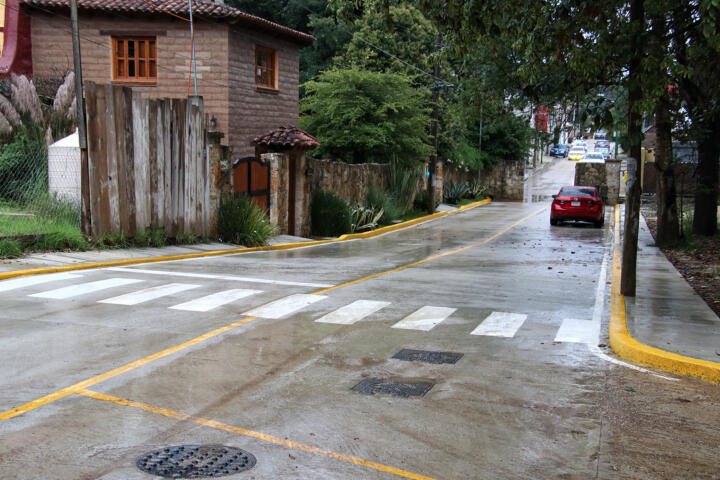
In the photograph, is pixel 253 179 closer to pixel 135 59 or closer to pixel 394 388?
pixel 135 59

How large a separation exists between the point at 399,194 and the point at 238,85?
10333 mm

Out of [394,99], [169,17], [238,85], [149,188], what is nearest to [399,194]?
[394,99]

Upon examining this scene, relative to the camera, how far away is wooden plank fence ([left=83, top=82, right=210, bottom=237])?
15.3 metres

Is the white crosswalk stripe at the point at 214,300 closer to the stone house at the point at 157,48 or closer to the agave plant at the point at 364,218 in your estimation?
the agave plant at the point at 364,218

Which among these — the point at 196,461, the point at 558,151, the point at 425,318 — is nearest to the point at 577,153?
the point at 558,151

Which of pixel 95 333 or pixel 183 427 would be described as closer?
pixel 183 427

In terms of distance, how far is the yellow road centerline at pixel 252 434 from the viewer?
187 inches

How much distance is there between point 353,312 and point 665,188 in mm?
13918

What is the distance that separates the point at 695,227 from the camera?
2202cm

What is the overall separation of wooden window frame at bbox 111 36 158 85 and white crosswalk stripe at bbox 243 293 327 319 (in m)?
17.8

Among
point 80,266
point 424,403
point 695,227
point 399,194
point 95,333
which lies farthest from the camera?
point 399,194

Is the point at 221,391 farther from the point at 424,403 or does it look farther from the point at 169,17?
the point at 169,17

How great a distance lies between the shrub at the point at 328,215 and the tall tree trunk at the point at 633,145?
45.5ft

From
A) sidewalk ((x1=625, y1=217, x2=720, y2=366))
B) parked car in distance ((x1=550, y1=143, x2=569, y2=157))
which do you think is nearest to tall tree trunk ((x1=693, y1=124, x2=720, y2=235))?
sidewalk ((x1=625, y1=217, x2=720, y2=366))
